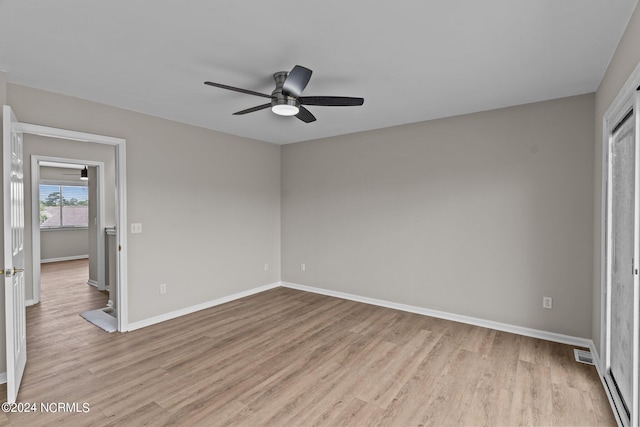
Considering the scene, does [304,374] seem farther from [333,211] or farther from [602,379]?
[333,211]

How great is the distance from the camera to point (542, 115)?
10.9ft

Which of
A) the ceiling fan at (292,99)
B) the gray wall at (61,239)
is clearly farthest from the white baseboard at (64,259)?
the ceiling fan at (292,99)

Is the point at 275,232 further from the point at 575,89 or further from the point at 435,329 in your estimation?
the point at 575,89

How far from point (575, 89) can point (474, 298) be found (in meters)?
2.39

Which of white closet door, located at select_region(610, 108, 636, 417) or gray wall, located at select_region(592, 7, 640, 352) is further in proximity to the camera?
white closet door, located at select_region(610, 108, 636, 417)

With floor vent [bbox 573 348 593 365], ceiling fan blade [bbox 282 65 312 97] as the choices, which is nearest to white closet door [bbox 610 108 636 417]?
floor vent [bbox 573 348 593 365]

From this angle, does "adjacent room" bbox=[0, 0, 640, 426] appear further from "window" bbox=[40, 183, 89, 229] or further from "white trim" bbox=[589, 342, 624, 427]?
"window" bbox=[40, 183, 89, 229]

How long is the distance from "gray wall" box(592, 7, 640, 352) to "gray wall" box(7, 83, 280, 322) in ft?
13.9

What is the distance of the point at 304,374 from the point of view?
2666 mm

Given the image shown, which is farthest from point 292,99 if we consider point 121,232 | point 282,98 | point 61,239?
point 61,239

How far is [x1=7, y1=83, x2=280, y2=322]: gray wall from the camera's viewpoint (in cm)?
339

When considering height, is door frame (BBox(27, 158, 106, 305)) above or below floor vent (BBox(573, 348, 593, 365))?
above

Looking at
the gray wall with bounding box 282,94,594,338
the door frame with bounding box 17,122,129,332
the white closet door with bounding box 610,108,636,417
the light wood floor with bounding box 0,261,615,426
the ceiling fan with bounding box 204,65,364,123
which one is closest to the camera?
the white closet door with bounding box 610,108,636,417

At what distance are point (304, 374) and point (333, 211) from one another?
2742 millimetres
